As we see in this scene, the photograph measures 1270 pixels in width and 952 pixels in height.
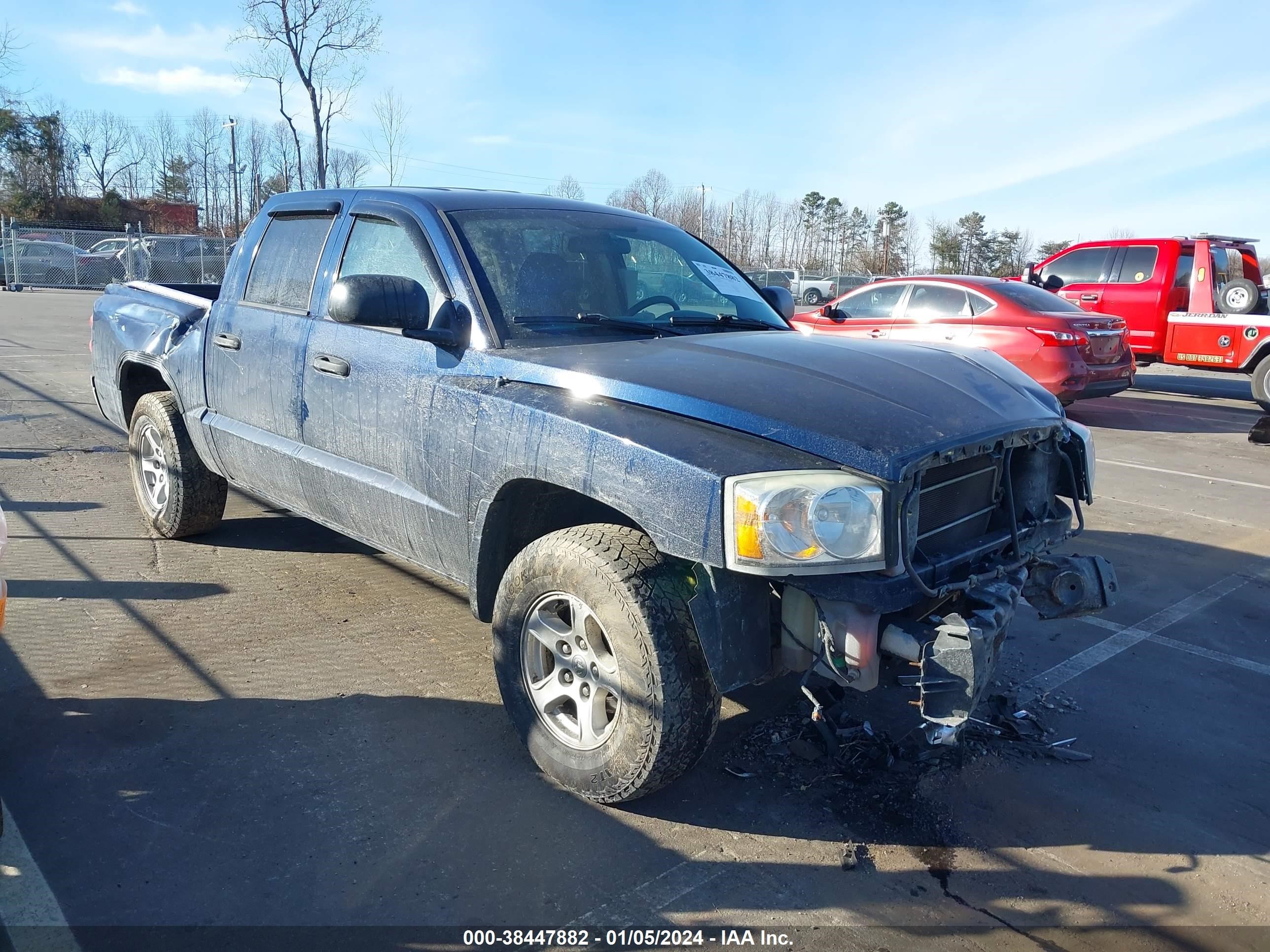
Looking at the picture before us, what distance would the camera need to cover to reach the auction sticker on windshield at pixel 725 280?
14.3ft

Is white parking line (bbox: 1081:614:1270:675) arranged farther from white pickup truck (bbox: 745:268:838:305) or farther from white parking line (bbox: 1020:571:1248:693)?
white pickup truck (bbox: 745:268:838:305)

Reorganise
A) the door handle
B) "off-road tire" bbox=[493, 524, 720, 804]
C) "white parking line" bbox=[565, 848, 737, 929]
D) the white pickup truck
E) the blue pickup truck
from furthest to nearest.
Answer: the white pickup truck
the door handle
"off-road tire" bbox=[493, 524, 720, 804]
the blue pickup truck
"white parking line" bbox=[565, 848, 737, 929]

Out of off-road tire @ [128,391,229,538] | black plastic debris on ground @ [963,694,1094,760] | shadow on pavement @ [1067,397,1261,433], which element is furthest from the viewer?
shadow on pavement @ [1067,397,1261,433]

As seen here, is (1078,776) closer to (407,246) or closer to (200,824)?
(200,824)

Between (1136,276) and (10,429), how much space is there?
13677 mm

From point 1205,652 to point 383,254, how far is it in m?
4.13

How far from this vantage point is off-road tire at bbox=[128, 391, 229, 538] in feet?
17.4

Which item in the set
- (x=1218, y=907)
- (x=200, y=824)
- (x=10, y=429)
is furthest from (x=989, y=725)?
(x=10, y=429)

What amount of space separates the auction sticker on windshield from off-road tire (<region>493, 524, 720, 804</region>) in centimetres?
172

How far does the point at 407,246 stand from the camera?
153 inches

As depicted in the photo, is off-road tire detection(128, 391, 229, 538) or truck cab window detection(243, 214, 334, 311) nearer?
truck cab window detection(243, 214, 334, 311)

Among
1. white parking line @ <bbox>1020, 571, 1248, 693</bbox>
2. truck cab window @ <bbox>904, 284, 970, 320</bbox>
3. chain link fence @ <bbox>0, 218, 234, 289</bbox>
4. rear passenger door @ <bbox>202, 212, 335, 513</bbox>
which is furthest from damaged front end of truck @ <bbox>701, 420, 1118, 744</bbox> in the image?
chain link fence @ <bbox>0, 218, 234, 289</bbox>

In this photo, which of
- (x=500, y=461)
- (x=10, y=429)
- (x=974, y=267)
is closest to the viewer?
(x=500, y=461)

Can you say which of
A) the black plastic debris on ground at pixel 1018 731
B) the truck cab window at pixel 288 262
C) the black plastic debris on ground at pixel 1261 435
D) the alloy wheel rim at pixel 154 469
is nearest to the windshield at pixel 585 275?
the truck cab window at pixel 288 262
